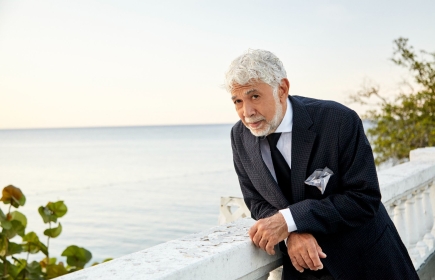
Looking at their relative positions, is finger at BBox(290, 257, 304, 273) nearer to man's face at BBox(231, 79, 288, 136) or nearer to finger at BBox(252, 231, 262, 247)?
finger at BBox(252, 231, 262, 247)

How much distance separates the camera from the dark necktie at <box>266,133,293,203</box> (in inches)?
80.3

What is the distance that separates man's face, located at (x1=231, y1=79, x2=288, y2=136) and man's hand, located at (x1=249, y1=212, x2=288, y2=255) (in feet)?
1.08

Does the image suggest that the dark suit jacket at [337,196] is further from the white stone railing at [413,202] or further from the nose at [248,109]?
the white stone railing at [413,202]

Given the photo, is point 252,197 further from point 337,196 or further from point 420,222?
point 420,222

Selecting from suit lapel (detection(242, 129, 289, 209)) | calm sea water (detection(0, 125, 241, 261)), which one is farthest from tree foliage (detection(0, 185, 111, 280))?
calm sea water (detection(0, 125, 241, 261))

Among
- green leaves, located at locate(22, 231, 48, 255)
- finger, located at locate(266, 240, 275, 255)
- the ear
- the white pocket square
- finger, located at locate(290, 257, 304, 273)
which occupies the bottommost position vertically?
finger, located at locate(290, 257, 304, 273)

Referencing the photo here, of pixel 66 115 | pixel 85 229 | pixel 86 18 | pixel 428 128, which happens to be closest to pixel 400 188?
pixel 428 128

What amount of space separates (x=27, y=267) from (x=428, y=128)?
7619 millimetres

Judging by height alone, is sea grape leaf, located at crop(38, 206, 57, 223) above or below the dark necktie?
above

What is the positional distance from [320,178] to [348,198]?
123 mm

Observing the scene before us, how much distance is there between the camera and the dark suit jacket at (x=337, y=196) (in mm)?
1901

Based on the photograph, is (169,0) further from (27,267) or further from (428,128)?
(27,267)

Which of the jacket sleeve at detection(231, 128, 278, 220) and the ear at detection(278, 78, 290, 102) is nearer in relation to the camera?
the ear at detection(278, 78, 290, 102)

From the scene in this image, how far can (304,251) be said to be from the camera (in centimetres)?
188
